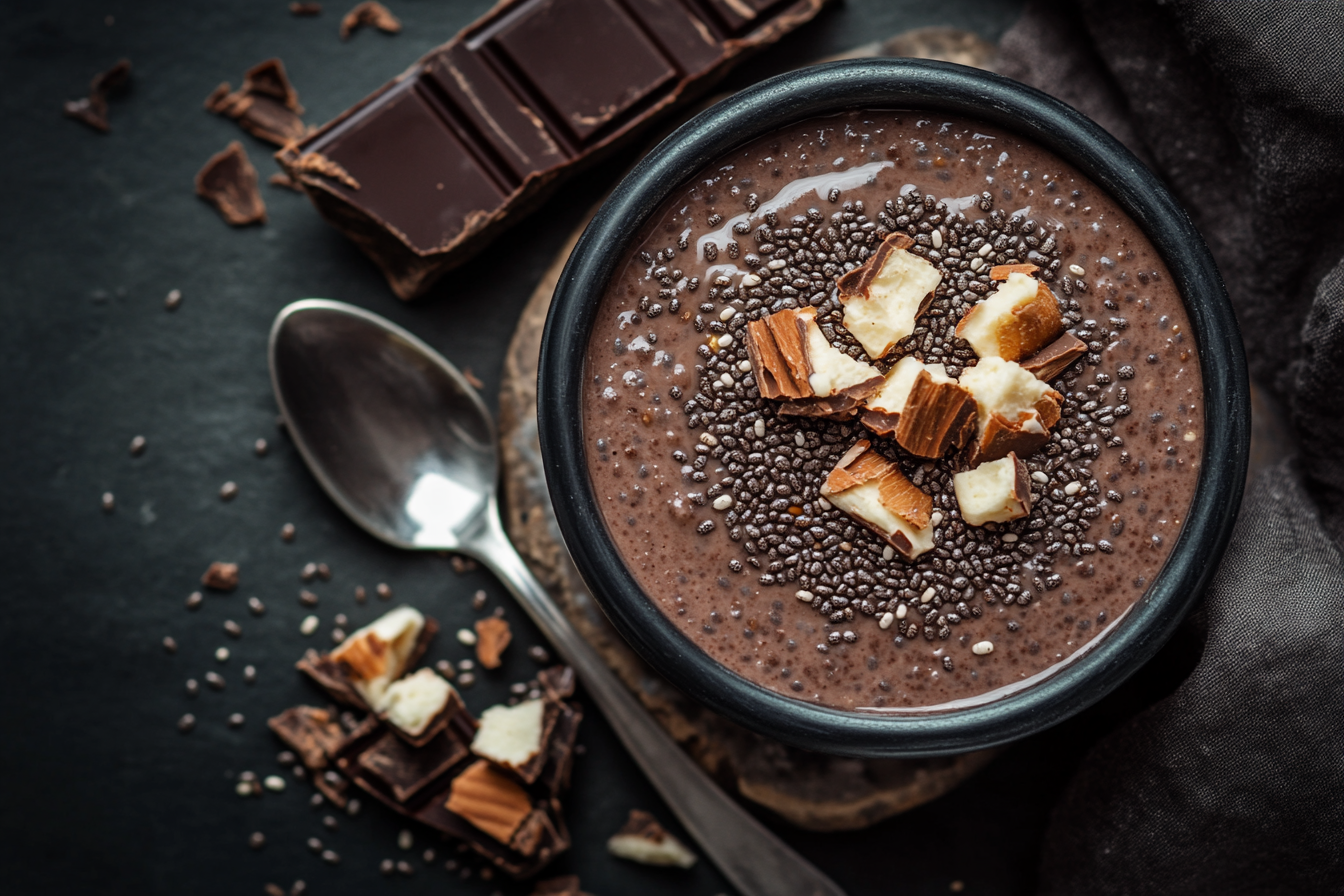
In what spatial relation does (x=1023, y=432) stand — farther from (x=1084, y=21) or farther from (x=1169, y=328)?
(x=1084, y=21)

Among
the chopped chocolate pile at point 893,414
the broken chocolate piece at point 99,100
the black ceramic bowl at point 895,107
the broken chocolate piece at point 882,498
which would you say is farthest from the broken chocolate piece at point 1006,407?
the broken chocolate piece at point 99,100

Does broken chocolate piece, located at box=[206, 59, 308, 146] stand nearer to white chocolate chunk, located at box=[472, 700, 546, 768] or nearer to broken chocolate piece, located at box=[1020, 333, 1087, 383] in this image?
white chocolate chunk, located at box=[472, 700, 546, 768]

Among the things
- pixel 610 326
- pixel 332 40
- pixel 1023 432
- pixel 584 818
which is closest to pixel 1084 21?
pixel 1023 432

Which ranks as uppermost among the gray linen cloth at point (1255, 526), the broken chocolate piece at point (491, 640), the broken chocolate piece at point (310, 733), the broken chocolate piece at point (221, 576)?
the broken chocolate piece at point (221, 576)

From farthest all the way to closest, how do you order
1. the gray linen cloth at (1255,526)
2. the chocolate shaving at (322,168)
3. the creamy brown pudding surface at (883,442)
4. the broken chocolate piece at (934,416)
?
the chocolate shaving at (322,168), the gray linen cloth at (1255,526), the creamy brown pudding surface at (883,442), the broken chocolate piece at (934,416)

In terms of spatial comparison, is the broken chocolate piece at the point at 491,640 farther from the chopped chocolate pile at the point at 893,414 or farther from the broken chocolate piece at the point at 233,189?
the broken chocolate piece at the point at 233,189

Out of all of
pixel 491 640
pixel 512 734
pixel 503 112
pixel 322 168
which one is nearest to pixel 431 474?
pixel 491 640
